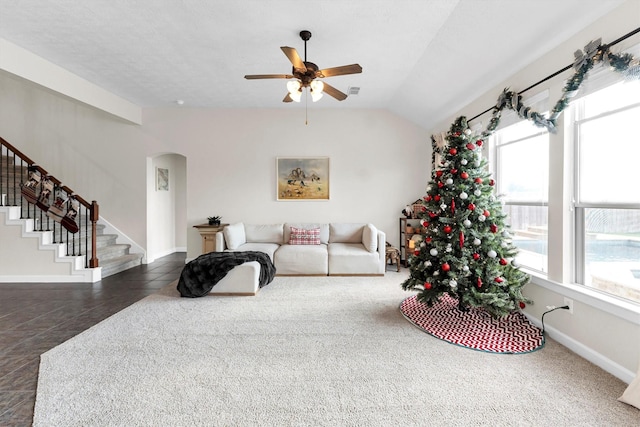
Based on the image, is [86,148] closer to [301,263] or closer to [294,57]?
[301,263]

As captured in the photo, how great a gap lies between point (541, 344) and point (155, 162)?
7.14 metres

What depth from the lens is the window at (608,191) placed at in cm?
217

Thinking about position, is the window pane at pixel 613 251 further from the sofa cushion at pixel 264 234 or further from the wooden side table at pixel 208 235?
the wooden side table at pixel 208 235

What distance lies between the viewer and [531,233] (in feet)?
10.7

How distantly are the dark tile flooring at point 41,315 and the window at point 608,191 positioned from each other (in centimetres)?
402

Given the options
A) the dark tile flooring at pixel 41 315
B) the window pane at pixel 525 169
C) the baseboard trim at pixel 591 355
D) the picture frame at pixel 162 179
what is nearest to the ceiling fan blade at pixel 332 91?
the window pane at pixel 525 169

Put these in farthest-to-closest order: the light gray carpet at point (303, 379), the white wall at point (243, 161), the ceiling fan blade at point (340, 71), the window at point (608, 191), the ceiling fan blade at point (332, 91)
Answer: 1. the white wall at point (243, 161)
2. the ceiling fan blade at point (332, 91)
3. the ceiling fan blade at point (340, 71)
4. the window at point (608, 191)
5. the light gray carpet at point (303, 379)

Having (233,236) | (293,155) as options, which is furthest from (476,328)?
(293,155)

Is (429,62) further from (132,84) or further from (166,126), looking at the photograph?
(166,126)

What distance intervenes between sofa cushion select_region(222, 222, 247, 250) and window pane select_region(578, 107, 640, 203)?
4.58 m

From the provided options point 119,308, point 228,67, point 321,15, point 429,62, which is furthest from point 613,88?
point 119,308

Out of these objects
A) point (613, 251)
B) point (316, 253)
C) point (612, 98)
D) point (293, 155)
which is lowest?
point (316, 253)

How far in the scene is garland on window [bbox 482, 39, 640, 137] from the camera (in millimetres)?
2037

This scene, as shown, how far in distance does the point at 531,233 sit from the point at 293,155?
4.27 meters
